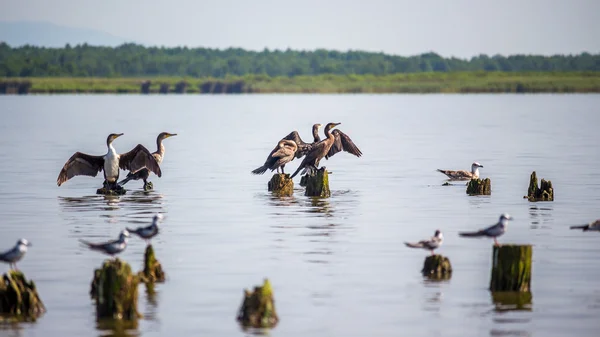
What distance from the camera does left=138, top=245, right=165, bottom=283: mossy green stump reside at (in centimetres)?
1386

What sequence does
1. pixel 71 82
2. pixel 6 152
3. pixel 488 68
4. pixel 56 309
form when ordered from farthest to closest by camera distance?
pixel 488 68
pixel 71 82
pixel 6 152
pixel 56 309

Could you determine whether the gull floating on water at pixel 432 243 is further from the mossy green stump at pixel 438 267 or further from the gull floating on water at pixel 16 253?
the gull floating on water at pixel 16 253

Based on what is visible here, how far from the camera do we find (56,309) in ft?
42.7

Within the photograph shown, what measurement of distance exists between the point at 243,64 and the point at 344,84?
35364 mm

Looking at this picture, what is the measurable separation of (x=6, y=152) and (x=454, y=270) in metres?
25.1

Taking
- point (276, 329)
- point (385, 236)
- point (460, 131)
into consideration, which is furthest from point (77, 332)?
point (460, 131)

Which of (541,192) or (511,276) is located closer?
(511,276)

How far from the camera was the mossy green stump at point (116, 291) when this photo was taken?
12070 millimetres

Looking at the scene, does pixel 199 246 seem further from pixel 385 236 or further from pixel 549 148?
pixel 549 148

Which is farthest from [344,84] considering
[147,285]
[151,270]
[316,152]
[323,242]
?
[147,285]

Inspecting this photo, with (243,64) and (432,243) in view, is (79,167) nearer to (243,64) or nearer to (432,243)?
(432,243)

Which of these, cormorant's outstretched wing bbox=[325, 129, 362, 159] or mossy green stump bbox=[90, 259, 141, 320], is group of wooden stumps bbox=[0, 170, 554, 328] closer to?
mossy green stump bbox=[90, 259, 141, 320]

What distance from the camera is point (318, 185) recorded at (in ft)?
75.1

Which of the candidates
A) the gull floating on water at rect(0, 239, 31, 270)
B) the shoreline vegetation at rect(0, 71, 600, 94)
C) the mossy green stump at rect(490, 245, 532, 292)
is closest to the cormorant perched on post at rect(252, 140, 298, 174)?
the mossy green stump at rect(490, 245, 532, 292)
